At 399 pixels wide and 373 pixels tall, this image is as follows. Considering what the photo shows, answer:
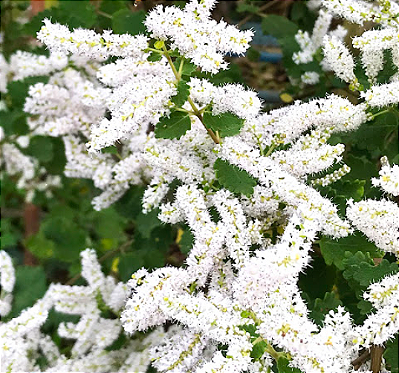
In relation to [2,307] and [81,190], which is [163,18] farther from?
[81,190]

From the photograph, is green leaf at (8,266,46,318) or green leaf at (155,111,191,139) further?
green leaf at (8,266,46,318)

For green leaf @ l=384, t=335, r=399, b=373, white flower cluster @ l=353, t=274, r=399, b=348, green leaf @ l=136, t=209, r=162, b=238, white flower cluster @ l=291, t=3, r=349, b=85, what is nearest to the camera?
white flower cluster @ l=353, t=274, r=399, b=348

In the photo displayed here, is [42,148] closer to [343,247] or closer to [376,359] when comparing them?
[343,247]

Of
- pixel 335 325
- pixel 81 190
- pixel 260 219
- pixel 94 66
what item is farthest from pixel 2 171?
pixel 335 325

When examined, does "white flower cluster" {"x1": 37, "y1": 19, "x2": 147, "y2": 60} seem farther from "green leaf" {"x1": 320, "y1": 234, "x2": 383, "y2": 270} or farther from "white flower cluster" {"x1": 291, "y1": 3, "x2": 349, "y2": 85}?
"white flower cluster" {"x1": 291, "y1": 3, "x2": 349, "y2": 85}

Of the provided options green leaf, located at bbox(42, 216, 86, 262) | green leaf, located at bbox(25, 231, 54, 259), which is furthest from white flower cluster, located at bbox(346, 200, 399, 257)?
green leaf, located at bbox(25, 231, 54, 259)

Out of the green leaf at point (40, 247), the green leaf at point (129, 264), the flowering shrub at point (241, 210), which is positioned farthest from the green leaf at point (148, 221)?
the green leaf at point (40, 247)
